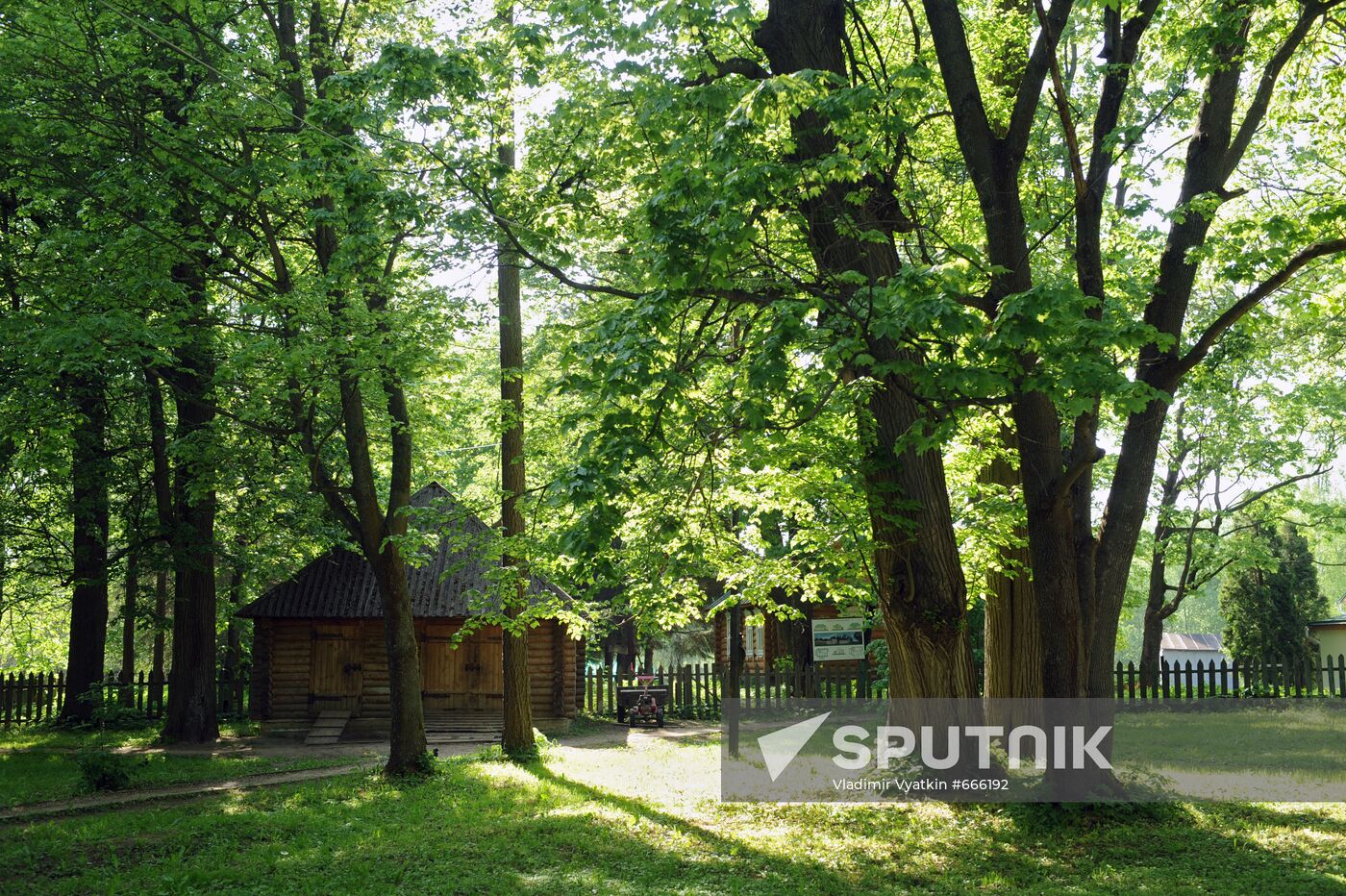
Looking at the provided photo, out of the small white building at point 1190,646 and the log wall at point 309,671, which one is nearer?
the log wall at point 309,671

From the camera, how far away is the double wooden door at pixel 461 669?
2323cm

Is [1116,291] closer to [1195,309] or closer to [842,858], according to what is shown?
[842,858]

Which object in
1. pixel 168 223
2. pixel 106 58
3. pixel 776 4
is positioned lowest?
pixel 168 223

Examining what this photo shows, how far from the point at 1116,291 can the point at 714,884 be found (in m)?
7.45

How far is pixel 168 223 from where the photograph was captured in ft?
41.5

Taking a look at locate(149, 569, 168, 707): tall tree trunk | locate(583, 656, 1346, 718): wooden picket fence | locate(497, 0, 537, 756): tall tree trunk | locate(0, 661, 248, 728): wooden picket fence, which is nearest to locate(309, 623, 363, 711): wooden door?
locate(0, 661, 248, 728): wooden picket fence

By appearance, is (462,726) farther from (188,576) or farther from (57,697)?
(57,697)

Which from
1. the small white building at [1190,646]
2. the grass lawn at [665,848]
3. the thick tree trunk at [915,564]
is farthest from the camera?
the small white building at [1190,646]

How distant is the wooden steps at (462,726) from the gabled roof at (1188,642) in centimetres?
5337

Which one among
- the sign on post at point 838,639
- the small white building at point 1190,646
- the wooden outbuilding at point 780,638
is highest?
the sign on post at point 838,639

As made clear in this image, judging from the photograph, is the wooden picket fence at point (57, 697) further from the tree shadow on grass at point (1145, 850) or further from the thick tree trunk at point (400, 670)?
the tree shadow on grass at point (1145, 850)

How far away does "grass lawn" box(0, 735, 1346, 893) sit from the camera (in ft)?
27.4

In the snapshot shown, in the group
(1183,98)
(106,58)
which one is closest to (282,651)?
(106,58)

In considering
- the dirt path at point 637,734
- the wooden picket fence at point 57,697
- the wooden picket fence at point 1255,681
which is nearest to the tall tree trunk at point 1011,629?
the dirt path at point 637,734
